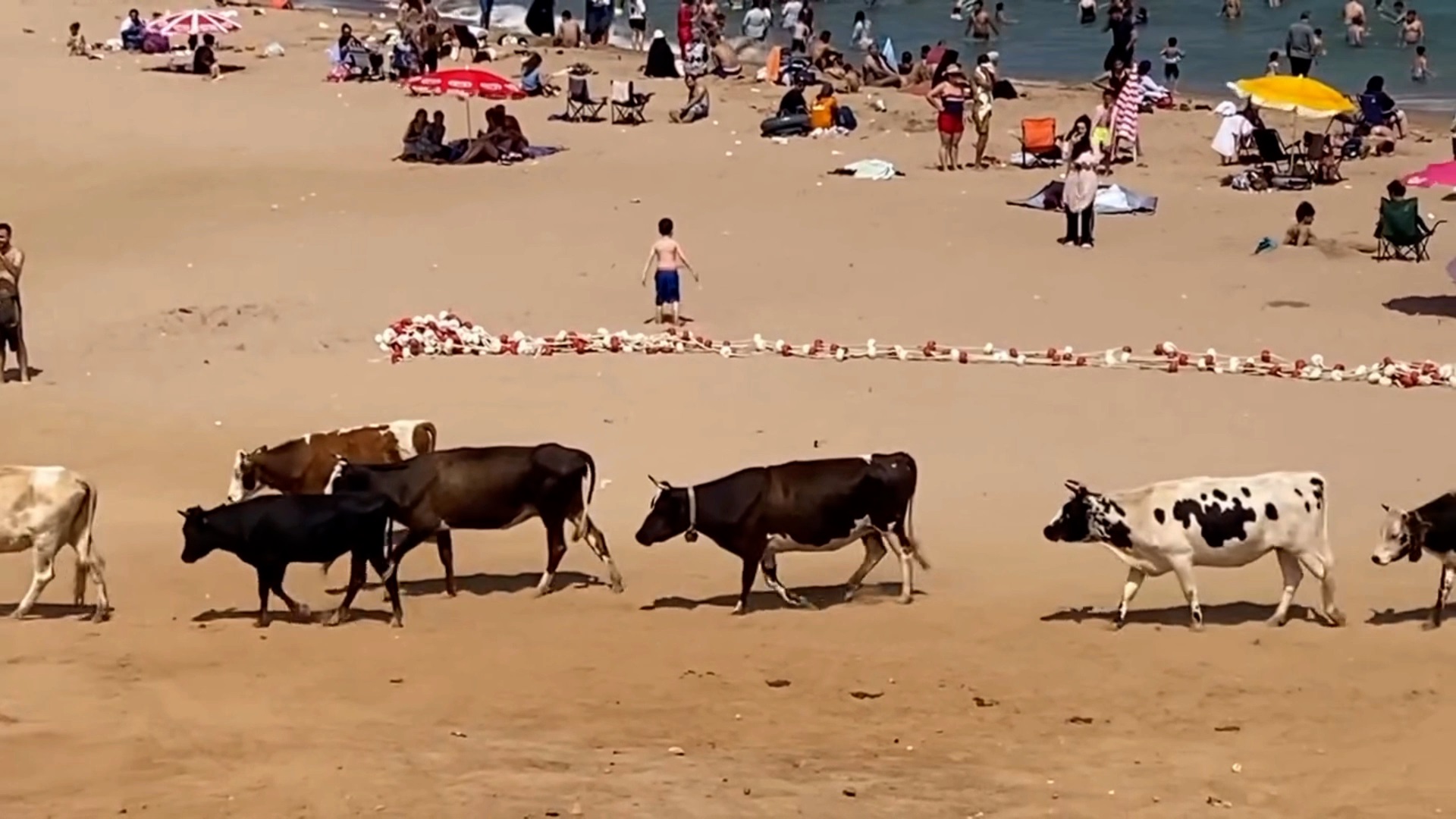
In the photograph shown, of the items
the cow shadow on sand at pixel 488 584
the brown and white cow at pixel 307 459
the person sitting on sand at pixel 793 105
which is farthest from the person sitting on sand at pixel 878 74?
the cow shadow on sand at pixel 488 584

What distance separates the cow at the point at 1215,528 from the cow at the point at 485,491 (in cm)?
349

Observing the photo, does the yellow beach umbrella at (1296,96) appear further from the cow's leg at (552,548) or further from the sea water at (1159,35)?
the cow's leg at (552,548)

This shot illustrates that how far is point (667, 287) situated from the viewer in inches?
947

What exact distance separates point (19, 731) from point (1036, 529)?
7.81 metres

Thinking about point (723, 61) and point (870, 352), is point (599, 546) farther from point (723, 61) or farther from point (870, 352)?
point (723, 61)

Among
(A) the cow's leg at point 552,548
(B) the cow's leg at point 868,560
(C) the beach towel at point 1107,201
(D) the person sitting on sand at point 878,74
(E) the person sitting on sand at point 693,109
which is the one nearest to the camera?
(B) the cow's leg at point 868,560

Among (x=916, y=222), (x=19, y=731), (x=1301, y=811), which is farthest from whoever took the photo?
(x=916, y=222)

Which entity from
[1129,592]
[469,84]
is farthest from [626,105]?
[1129,592]

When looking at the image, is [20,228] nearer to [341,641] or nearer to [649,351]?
[649,351]

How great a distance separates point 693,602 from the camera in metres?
15.3

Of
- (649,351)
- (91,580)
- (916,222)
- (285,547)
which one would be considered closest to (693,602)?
(285,547)

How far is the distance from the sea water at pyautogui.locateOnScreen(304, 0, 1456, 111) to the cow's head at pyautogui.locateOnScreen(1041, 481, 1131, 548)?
29942mm

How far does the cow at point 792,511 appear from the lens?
1495 cm

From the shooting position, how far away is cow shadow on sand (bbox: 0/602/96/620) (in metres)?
15.0
